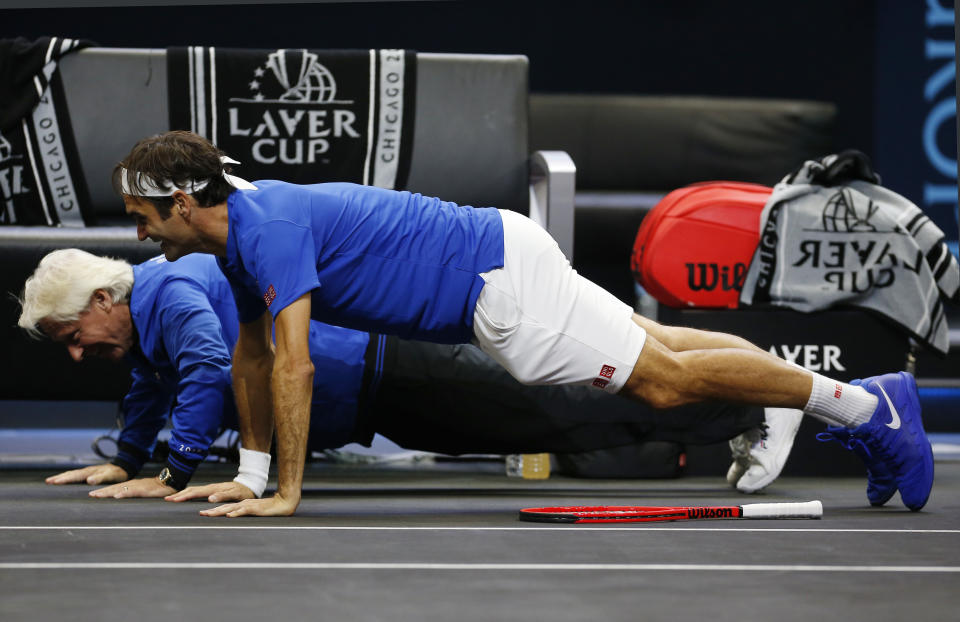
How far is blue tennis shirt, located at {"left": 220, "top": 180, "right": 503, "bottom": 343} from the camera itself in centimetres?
211

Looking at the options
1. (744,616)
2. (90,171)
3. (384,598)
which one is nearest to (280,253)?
(384,598)

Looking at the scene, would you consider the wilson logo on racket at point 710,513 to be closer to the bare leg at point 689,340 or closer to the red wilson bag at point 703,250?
the bare leg at point 689,340

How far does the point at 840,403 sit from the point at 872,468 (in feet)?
0.60

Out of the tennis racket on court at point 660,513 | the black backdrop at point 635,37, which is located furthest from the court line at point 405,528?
the black backdrop at point 635,37

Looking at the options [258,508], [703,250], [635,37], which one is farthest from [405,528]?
[635,37]

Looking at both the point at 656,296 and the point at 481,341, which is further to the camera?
the point at 656,296

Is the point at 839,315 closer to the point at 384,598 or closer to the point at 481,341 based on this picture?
the point at 481,341

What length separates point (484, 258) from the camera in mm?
2170

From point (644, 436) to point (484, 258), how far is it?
2.72 ft

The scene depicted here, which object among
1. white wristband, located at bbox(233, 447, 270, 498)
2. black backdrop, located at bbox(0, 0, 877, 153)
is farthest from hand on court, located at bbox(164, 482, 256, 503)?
black backdrop, located at bbox(0, 0, 877, 153)

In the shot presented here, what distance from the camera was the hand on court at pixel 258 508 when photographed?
6.77ft

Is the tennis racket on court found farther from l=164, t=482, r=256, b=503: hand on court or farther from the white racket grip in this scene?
l=164, t=482, r=256, b=503: hand on court

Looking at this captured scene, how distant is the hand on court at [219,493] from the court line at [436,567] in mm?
684

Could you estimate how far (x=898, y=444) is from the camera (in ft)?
7.38
